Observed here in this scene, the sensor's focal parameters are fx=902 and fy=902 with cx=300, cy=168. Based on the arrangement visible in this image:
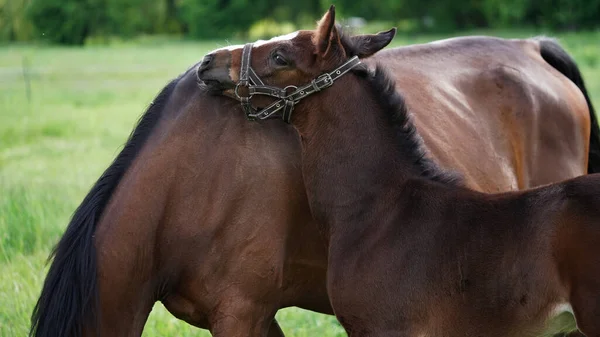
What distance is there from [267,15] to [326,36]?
65.7m

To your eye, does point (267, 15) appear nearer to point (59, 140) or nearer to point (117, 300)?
point (59, 140)

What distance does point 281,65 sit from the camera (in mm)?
4258

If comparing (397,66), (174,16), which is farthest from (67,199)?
(174,16)

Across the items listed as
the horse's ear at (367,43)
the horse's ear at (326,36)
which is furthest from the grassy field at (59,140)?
the horse's ear at (367,43)

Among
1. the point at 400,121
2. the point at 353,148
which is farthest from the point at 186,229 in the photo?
the point at 400,121

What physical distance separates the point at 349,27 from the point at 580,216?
1568mm

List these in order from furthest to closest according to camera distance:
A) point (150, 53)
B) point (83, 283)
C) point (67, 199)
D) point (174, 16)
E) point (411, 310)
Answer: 1. point (174, 16)
2. point (150, 53)
3. point (67, 199)
4. point (83, 283)
5. point (411, 310)

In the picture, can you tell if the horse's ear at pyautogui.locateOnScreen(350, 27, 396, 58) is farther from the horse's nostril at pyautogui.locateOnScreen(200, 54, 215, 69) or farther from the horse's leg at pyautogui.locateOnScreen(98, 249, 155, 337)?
the horse's leg at pyautogui.locateOnScreen(98, 249, 155, 337)

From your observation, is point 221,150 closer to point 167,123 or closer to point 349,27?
point 167,123

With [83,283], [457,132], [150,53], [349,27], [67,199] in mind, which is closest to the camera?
[83,283]

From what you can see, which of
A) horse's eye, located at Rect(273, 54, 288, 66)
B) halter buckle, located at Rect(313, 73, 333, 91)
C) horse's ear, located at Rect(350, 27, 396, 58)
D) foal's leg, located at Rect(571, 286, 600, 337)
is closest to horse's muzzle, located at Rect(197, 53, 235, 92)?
horse's eye, located at Rect(273, 54, 288, 66)

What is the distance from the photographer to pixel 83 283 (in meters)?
4.12

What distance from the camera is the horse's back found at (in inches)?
206

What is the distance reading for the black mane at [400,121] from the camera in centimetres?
422
